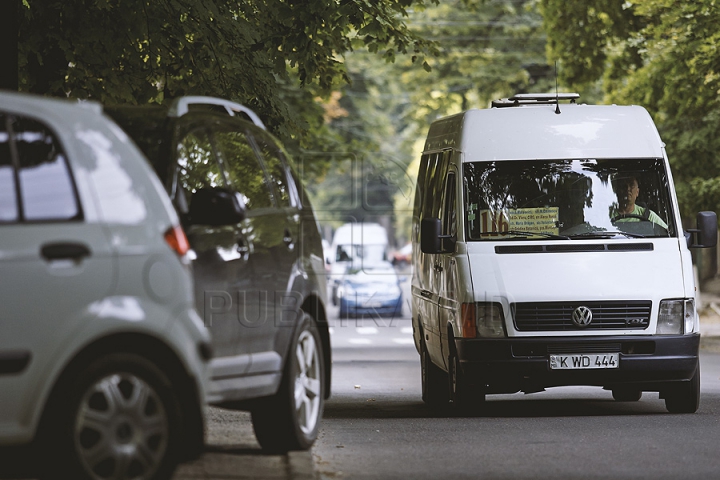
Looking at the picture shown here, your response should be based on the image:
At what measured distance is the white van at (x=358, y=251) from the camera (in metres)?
38.3

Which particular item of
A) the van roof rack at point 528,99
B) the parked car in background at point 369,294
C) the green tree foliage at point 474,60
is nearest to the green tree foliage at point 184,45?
the van roof rack at point 528,99

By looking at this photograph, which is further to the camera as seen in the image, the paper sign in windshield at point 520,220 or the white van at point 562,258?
the paper sign in windshield at point 520,220

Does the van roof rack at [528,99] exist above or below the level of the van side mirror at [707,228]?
above

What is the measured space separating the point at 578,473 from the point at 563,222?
3.94 m

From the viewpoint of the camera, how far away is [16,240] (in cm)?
602

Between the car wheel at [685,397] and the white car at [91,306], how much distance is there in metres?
6.51

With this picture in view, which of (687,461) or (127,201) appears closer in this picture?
(127,201)

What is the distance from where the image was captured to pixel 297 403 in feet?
28.3

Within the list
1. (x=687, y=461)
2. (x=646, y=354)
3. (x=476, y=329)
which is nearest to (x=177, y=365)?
(x=687, y=461)

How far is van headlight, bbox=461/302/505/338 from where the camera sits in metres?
11.5

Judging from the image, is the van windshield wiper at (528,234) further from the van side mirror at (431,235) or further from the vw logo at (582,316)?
the vw logo at (582,316)

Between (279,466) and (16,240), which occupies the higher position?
(16,240)

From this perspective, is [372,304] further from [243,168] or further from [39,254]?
[39,254]

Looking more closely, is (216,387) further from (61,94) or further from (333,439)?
(61,94)
